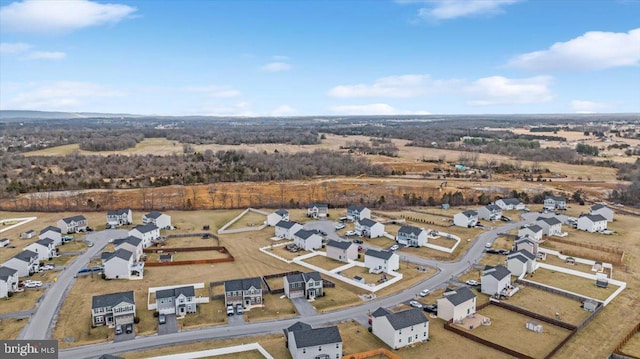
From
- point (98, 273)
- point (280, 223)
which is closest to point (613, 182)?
point (280, 223)

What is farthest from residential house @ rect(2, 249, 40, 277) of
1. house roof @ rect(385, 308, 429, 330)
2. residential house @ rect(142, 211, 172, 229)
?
house roof @ rect(385, 308, 429, 330)

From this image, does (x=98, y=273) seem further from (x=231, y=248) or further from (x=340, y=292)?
(x=340, y=292)

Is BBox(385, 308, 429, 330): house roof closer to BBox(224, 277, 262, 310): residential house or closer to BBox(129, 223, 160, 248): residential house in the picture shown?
BBox(224, 277, 262, 310): residential house

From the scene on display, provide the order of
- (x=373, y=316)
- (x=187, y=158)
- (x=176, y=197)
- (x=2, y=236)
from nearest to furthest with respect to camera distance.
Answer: (x=373, y=316)
(x=2, y=236)
(x=176, y=197)
(x=187, y=158)

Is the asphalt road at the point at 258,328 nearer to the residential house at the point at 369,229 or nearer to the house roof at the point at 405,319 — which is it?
the house roof at the point at 405,319

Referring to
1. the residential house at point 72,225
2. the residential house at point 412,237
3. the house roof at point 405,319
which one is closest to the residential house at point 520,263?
the residential house at point 412,237

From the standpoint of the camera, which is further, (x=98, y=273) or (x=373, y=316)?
(x=98, y=273)
